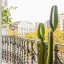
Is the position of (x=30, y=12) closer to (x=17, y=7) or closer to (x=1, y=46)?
(x=17, y=7)

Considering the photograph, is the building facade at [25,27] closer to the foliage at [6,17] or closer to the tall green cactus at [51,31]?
the foliage at [6,17]

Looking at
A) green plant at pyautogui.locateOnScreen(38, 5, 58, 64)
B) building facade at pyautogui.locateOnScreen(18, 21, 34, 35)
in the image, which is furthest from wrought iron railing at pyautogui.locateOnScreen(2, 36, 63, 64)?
green plant at pyautogui.locateOnScreen(38, 5, 58, 64)

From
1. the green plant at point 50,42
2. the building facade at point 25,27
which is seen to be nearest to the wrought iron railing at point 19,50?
the building facade at point 25,27

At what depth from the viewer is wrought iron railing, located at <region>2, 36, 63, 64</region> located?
7.22 ft

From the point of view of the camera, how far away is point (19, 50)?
236 centimetres

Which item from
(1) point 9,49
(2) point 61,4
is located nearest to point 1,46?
(1) point 9,49

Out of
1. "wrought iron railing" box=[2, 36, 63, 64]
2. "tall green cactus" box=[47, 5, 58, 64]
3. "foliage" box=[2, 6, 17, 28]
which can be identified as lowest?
"wrought iron railing" box=[2, 36, 63, 64]

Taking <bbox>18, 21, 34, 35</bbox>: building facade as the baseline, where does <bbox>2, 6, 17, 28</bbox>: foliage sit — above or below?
above

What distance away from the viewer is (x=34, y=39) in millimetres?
2143

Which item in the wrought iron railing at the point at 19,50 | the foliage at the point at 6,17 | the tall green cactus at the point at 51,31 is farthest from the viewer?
the foliage at the point at 6,17

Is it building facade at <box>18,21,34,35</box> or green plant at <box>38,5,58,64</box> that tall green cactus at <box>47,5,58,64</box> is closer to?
green plant at <box>38,5,58,64</box>

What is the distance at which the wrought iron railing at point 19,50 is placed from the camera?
2199 mm

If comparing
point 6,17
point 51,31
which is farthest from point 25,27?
point 51,31

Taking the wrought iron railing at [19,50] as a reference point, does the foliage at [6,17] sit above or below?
above
